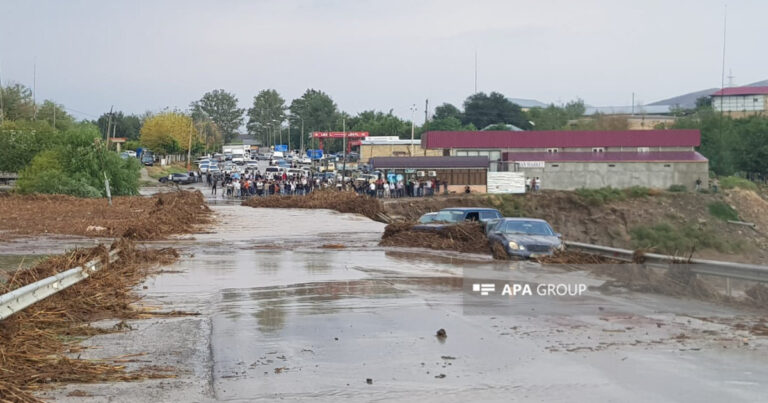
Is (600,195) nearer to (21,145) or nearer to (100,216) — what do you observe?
(21,145)

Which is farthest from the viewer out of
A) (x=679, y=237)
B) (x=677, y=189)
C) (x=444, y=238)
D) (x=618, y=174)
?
(x=618, y=174)

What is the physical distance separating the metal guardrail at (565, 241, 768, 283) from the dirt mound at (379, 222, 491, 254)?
4.95 metres

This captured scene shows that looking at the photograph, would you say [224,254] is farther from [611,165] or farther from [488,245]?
[611,165]

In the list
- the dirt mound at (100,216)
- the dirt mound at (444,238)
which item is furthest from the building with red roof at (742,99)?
the dirt mound at (444,238)

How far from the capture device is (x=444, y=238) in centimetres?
2817

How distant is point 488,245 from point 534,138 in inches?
2601

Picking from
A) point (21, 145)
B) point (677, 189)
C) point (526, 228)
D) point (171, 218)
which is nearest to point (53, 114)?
point (21, 145)

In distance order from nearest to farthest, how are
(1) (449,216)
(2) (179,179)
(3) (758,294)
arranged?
(3) (758,294) < (1) (449,216) < (2) (179,179)

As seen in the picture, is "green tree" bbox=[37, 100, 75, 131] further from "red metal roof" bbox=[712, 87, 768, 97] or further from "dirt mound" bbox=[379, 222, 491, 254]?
"red metal roof" bbox=[712, 87, 768, 97]

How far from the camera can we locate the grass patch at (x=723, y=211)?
258ft

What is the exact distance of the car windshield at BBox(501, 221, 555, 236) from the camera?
24.1 metres

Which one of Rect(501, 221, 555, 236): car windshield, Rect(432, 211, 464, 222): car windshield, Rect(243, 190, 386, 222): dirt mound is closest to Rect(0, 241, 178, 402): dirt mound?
Rect(501, 221, 555, 236): car windshield

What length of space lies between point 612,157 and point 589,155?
228 cm

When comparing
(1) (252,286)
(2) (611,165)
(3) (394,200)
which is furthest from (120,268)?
(2) (611,165)
